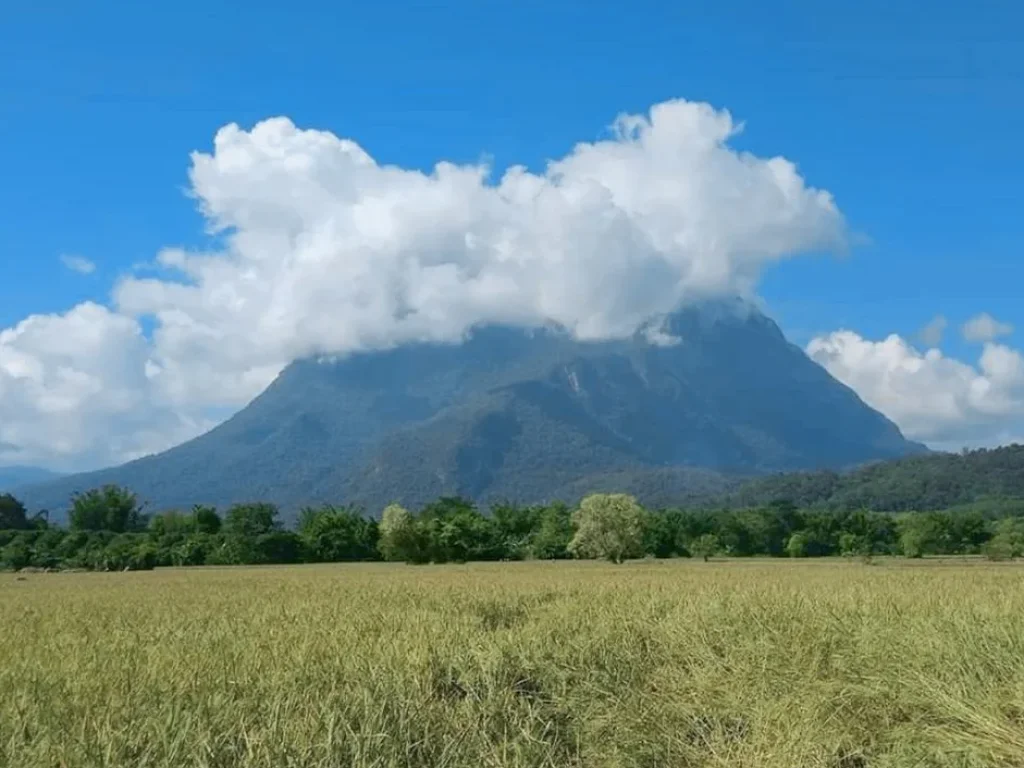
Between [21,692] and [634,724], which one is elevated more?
[21,692]

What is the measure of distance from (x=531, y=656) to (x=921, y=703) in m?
4.73

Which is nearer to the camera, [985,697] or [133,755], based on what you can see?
[133,755]

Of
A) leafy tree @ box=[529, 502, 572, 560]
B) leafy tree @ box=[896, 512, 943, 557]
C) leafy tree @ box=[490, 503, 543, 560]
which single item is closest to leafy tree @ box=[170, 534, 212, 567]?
leafy tree @ box=[490, 503, 543, 560]

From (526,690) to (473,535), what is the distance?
79.5 m

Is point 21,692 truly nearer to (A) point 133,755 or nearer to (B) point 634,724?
(A) point 133,755

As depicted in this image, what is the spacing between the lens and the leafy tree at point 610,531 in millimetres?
73312

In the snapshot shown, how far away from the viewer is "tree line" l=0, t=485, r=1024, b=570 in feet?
248

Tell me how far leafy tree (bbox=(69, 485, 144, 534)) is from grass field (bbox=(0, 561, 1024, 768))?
111376 mm

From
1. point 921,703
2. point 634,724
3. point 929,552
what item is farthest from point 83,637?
point 929,552

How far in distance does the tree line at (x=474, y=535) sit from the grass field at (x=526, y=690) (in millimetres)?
59255

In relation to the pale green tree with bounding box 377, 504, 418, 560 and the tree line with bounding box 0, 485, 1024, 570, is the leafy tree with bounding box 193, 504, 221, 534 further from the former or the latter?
the pale green tree with bounding box 377, 504, 418, 560

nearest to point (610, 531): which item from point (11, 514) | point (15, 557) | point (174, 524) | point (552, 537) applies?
point (552, 537)

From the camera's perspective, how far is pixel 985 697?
10.8 meters

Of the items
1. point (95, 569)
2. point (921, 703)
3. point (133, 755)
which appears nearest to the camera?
point (133, 755)
